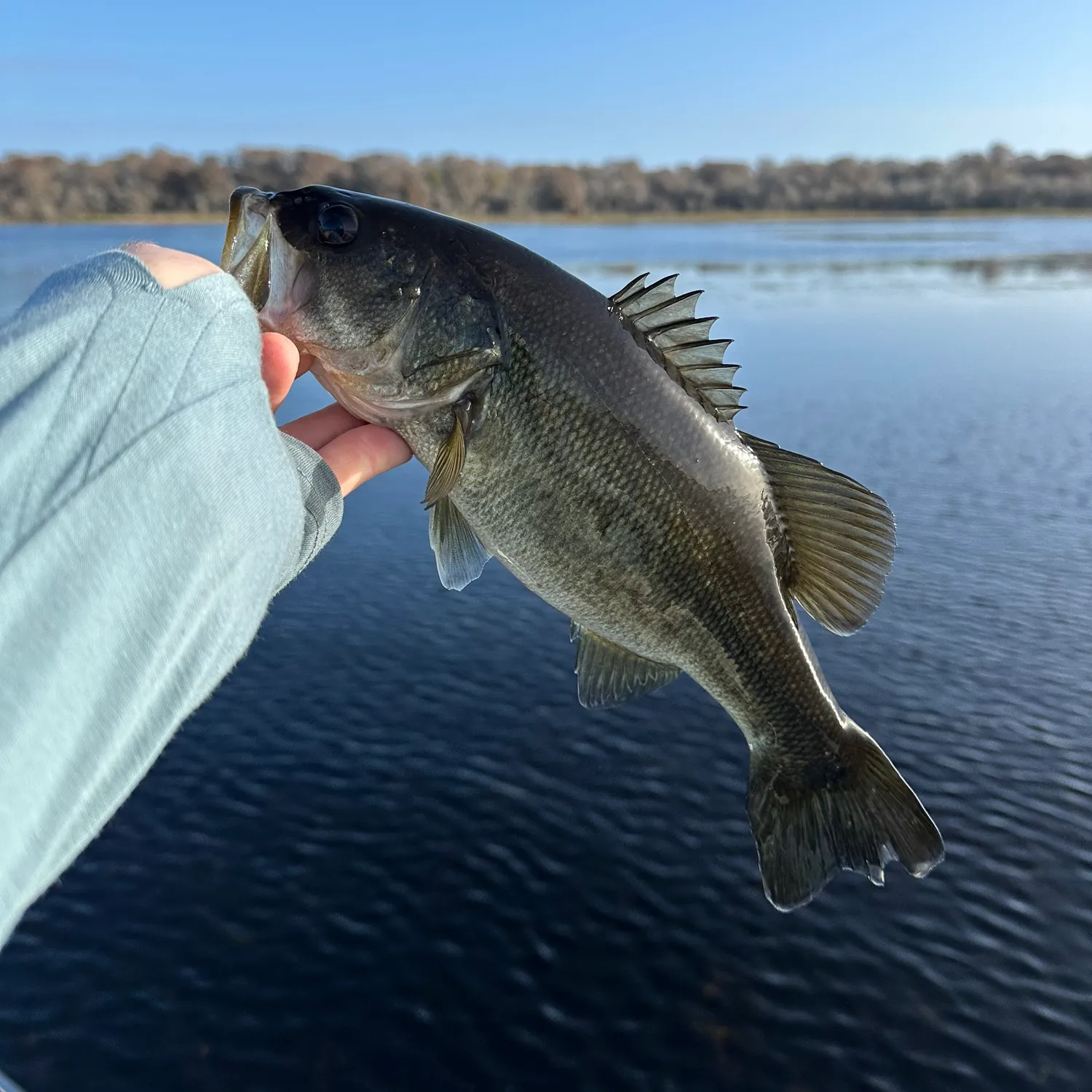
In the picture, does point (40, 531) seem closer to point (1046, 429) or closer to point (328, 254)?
point (328, 254)

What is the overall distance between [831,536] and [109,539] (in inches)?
105

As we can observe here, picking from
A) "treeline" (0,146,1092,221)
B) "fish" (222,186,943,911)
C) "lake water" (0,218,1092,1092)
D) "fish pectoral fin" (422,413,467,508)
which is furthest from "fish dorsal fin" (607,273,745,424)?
"treeline" (0,146,1092,221)

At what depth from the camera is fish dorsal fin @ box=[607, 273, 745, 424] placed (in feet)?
11.1

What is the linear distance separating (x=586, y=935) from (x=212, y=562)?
32.1 ft

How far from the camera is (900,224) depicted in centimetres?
12019

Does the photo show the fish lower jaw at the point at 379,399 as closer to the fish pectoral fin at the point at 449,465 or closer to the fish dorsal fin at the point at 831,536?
the fish pectoral fin at the point at 449,465

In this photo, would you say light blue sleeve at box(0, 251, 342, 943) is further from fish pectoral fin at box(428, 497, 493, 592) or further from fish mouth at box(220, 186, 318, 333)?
fish pectoral fin at box(428, 497, 493, 592)

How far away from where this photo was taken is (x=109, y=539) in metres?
1.76

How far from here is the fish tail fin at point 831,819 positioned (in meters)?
3.66

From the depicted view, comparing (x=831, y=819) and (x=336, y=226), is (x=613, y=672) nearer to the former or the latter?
(x=831, y=819)

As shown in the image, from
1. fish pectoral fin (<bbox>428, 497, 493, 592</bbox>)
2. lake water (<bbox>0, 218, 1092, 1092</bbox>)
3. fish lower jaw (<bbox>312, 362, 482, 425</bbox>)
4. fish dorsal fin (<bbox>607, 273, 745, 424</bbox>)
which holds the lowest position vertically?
lake water (<bbox>0, 218, 1092, 1092</bbox>)

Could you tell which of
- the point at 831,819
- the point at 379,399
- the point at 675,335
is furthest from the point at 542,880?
the point at 675,335

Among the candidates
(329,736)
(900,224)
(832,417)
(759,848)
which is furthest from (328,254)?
(900,224)

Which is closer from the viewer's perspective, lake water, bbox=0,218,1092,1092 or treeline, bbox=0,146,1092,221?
lake water, bbox=0,218,1092,1092
